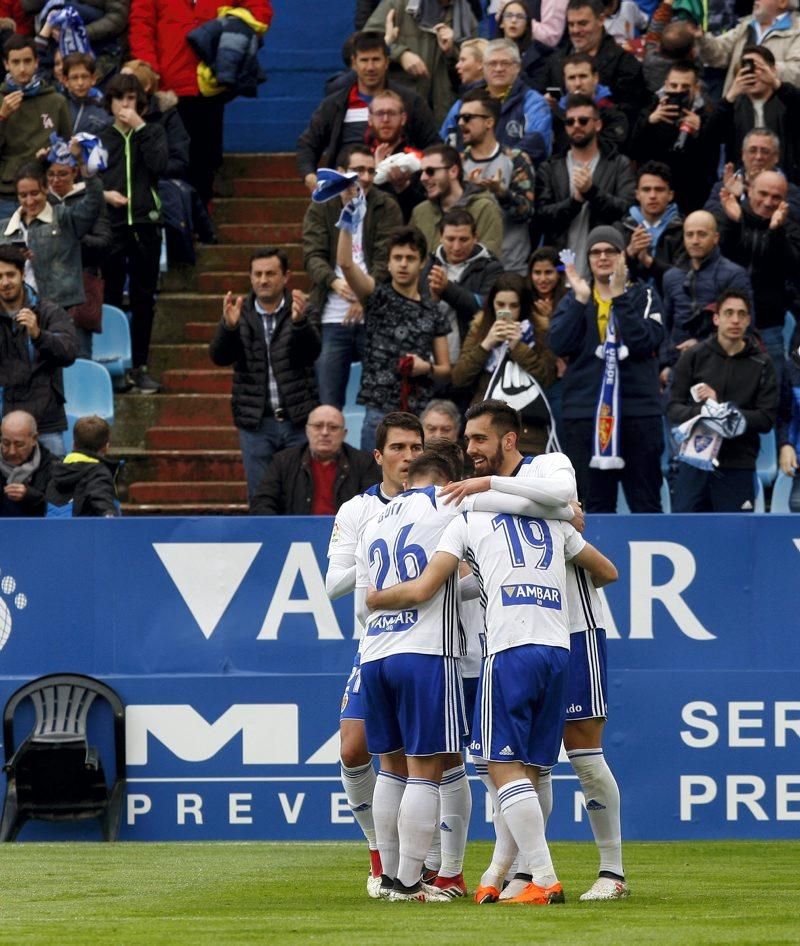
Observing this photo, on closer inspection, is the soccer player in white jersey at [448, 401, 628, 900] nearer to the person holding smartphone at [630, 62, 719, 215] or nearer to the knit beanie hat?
the knit beanie hat

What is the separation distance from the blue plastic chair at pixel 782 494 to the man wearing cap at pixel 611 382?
1192 millimetres

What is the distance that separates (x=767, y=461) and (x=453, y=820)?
644 cm

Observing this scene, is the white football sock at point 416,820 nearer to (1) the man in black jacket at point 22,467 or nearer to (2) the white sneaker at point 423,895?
(2) the white sneaker at point 423,895

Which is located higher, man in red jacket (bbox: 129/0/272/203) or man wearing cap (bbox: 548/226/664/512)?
man in red jacket (bbox: 129/0/272/203)

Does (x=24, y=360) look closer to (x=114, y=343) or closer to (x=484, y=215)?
(x=114, y=343)

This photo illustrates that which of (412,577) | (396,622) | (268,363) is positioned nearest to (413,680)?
(396,622)

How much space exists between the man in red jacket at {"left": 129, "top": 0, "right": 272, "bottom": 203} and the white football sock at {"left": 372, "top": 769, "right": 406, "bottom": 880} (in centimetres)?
975

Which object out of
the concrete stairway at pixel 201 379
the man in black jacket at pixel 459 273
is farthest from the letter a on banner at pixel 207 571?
the concrete stairway at pixel 201 379

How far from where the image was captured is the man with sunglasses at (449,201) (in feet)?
45.0

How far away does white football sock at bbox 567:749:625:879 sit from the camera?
26.1ft

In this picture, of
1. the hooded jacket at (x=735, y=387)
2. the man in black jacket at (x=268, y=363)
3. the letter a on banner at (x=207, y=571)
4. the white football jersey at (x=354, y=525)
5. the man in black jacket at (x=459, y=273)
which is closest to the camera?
the white football jersey at (x=354, y=525)

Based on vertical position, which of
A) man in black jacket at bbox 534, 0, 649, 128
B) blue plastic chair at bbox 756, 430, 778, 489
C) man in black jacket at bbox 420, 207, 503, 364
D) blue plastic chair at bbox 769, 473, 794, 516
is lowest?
blue plastic chair at bbox 769, 473, 794, 516

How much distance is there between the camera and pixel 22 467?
12312mm

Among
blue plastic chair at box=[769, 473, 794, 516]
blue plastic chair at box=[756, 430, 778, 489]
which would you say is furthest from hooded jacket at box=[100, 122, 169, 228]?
blue plastic chair at box=[769, 473, 794, 516]
